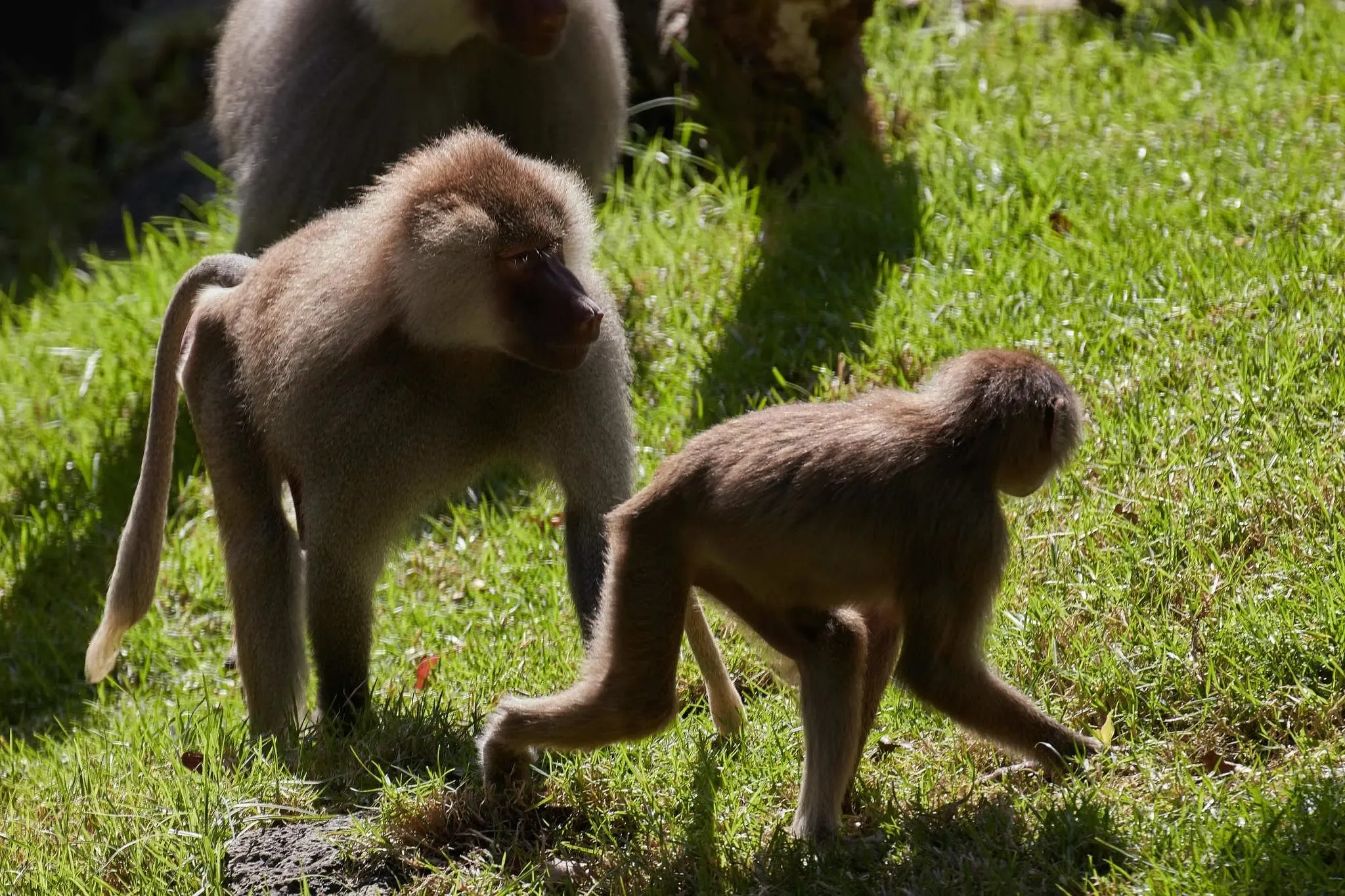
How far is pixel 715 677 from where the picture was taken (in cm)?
344

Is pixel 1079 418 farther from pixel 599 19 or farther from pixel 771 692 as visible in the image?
pixel 599 19

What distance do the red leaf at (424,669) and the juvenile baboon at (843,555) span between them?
42.7 inches

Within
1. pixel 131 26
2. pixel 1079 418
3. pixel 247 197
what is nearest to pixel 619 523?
pixel 1079 418

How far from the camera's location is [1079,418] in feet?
9.64

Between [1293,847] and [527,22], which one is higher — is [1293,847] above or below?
below

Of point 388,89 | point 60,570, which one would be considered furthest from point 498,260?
point 60,570

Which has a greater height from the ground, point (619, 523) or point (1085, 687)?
point (619, 523)

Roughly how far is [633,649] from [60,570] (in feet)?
10.2

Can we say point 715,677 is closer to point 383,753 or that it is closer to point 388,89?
point 383,753

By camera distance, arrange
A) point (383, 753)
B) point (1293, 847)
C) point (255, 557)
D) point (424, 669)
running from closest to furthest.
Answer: point (1293, 847), point (383, 753), point (255, 557), point (424, 669)

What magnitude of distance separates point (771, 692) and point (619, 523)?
87cm

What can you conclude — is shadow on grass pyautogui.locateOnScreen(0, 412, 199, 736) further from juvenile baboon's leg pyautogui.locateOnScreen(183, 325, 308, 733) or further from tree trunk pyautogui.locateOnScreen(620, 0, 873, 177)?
tree trunk pyautogui.locateOnScreen(620, 0, 873, 177)

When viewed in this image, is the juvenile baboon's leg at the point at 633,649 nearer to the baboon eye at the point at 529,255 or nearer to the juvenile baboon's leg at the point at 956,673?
the juvenile baboon's leg at the point at 956,673

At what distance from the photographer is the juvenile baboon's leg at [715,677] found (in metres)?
3.38
